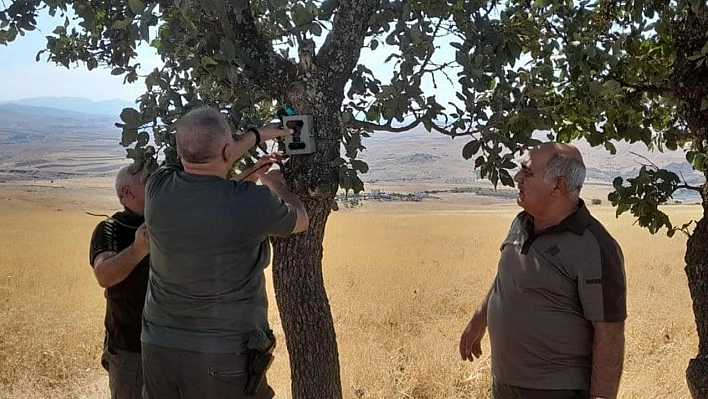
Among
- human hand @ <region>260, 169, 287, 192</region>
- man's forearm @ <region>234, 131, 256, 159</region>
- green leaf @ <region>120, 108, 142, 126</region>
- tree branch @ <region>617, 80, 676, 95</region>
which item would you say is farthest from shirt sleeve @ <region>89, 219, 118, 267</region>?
tree branch @ <region>617, 80, 676, 95</region>

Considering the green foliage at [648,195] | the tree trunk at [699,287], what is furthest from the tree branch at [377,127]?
the tree trunk at [699,287]

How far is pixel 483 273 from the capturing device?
13.5 meters

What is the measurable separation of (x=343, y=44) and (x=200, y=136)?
38.0 inches

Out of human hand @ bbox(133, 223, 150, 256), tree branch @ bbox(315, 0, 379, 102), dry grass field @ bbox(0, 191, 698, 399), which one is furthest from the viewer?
dry grass field @ bbox(0, 191, 698, 399)

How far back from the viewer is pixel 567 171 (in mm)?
2744

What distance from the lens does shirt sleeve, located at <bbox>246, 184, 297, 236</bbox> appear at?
235 cm

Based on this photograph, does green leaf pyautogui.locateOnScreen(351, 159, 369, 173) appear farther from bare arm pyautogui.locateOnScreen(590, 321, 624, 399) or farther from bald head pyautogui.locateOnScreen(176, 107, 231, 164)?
bare arm pyautogui.locateOnScreen(590, 321, 624, 399)

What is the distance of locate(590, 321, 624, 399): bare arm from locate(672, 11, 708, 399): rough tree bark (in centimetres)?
154

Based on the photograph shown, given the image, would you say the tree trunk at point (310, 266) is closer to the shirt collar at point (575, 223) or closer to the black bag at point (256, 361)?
the black bag at point (256, 361)

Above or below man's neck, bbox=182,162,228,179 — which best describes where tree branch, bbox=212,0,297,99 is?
above

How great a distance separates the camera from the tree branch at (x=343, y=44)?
3.00 m

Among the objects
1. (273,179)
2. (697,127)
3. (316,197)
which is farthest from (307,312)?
(697,127)

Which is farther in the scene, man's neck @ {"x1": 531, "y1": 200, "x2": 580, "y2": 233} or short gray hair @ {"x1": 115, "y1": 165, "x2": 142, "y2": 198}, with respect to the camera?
short gray hair @ {"x1": 115, "y1": 165, "x2": 142, "y2": 198}

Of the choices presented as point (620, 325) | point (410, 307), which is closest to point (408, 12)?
point (620, 325)
